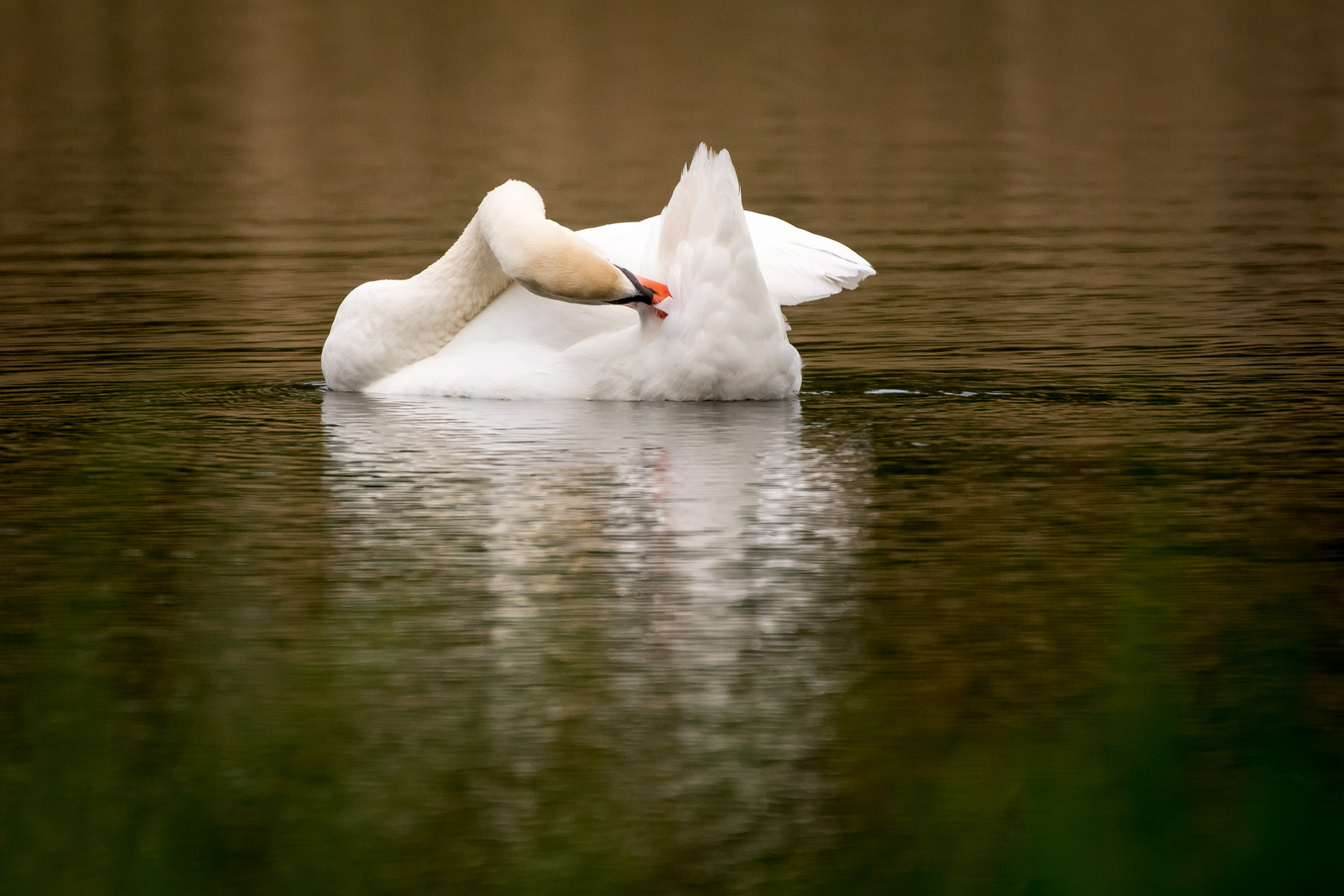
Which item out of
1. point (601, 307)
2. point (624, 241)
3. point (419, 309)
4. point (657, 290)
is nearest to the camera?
point (657, 290)

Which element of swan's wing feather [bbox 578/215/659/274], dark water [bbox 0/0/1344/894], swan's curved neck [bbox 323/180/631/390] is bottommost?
dark water [bbox 0/0/1344/894]

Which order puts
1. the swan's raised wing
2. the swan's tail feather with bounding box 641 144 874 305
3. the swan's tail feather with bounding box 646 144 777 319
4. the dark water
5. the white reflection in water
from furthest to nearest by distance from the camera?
1. the swan's raised wing
2. the swan's tail feather with bounding box 641 144 874 305
3. the swan's tail feather with bounding box 646 144 777 319
4. the white reflection in water
5. the dark water

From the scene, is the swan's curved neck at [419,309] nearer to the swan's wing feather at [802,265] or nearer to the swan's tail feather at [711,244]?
the swan's tail feather at [711,244]

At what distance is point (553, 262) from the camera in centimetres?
1043

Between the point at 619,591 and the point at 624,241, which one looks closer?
the point at 619,591

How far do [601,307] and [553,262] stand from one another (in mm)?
643

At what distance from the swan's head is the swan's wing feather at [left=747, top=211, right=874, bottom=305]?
3.15 ft

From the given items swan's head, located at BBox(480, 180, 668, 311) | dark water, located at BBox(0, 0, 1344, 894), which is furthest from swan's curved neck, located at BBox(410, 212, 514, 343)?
Result: dark water, located at BBox(0, 0, 1344, 894)

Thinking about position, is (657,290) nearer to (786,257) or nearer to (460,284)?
(786,257)

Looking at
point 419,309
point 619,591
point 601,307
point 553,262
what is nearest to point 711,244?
point 553,262

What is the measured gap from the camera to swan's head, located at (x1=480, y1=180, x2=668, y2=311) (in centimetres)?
1029

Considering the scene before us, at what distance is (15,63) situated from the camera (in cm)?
4284

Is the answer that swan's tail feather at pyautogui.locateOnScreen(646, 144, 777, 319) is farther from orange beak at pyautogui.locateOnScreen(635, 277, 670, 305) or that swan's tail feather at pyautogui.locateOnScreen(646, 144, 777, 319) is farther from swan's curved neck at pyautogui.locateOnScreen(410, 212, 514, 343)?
swan's curved neck at pyautogui.locateOnScreen(410, 212, 514, 343)

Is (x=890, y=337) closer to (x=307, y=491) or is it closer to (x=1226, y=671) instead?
(x=307, y=491)
